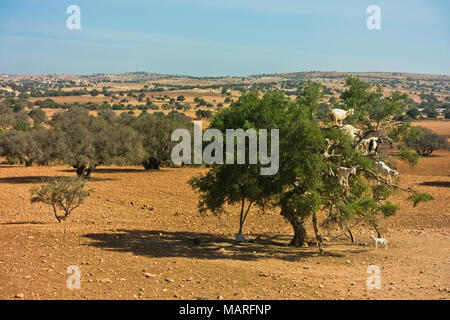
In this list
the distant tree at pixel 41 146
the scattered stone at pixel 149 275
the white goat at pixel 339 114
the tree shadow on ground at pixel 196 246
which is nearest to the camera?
the scattered stone at pixel 149 275

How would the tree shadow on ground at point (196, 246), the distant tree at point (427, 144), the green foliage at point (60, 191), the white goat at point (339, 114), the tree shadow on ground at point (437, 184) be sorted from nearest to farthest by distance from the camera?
the tree shadow on ground at point (196, 246) < the white goat at point (339, 114) < the green foliage at point (60, 191) < the tree shadow on ground at point (437, 184) < the distant tree at point (427, 144)

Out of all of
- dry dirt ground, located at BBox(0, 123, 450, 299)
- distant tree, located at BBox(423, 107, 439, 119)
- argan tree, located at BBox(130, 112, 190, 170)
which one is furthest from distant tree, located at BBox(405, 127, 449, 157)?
distant tree, located at BBox(423, 107, 439, 119)

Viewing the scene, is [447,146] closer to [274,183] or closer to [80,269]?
[274,183]

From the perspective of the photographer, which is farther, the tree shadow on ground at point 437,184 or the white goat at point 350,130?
the tree shadow on ground at point 437,184

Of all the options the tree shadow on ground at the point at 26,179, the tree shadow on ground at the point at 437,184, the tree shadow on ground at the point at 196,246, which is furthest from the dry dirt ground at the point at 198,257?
the tree shadow on ground at the point at 26,179

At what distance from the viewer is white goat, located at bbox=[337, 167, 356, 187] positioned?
12.5 meters

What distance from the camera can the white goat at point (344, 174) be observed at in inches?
494

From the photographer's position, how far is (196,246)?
1400cm

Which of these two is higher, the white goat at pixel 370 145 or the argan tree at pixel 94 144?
the white goat at pixel 370 145

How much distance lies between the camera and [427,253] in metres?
13.1

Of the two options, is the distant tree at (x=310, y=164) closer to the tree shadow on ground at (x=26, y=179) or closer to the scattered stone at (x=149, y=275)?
the scattered stone at (x=149, y=275)

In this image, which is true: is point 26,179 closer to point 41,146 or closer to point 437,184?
point 41,146

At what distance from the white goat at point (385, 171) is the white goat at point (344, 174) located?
3.72 feet
